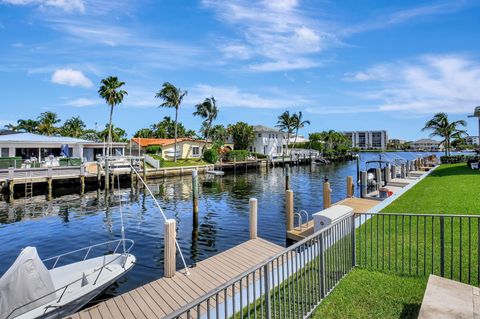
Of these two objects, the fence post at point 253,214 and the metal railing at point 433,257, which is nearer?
the metal railing at point 433,257

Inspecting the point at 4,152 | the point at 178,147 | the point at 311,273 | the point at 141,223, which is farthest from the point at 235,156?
the point at 311,273

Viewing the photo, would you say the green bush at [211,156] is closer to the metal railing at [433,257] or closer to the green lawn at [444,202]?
the green lawn at [444,202]

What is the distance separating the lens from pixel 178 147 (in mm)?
62125

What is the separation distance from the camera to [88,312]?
6836 mm

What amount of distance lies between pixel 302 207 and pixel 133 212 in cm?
1308

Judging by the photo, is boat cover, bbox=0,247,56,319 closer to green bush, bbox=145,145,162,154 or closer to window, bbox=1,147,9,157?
window, bbox=1,147,9,157

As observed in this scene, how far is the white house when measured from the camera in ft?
266

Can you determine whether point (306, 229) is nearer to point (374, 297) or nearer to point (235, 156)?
point (374, 297)

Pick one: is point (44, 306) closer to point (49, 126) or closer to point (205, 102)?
point (205, 102)

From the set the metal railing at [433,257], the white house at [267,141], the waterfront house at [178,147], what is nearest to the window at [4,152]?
the waterfront house at [178,147]

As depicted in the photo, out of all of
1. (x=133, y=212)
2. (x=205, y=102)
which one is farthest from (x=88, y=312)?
(x=205, y=102)

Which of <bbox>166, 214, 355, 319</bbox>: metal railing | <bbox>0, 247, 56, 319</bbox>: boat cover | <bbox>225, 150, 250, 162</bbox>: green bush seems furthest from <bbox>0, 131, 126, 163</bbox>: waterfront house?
<bbox>166, 214, 355, 319</bbox>: metal railing

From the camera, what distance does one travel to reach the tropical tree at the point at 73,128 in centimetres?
7925

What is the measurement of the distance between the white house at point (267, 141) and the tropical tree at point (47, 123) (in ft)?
159
